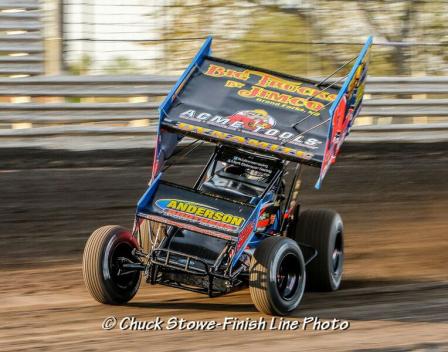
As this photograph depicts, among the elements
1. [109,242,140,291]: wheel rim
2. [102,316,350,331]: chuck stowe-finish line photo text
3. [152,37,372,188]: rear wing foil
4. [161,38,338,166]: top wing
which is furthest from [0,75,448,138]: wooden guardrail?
[102,316,350,331]: chuck stowe-finish line photo text

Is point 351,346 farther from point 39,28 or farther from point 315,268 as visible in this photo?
point 39,28

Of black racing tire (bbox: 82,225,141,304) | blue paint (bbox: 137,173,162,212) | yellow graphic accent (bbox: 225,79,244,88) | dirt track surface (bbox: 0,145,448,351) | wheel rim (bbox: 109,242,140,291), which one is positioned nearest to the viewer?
dirt track surface (bbox: 0,145,448,351)

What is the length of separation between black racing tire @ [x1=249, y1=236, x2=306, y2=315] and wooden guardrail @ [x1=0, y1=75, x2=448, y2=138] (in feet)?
22.2

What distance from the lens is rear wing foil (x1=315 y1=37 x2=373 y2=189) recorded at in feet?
26.0

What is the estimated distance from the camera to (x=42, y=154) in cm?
1317

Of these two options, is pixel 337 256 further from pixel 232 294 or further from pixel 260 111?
pixel 260 111

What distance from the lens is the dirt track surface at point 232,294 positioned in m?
6.75

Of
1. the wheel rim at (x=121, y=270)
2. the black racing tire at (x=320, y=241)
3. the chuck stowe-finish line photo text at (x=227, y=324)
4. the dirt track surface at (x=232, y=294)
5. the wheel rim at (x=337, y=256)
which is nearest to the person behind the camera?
the dirt track surface at (x=232, y=294)

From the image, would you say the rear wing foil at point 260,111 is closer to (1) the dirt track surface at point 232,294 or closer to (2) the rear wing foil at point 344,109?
(2) the rear wing foil at point 344,109

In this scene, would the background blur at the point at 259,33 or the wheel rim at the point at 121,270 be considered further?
the background blur at the point at 259,33

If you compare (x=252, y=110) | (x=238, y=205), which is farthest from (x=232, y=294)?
(x=252, y=110)

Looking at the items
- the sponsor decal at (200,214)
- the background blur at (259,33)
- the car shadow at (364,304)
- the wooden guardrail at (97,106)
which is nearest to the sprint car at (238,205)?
the sponsor decal at (200,214)

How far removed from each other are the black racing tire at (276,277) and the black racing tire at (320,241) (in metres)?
0.82

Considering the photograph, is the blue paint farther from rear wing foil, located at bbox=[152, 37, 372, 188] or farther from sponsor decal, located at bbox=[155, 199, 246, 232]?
rear wing foil, located at bbox=[152, 37, 372, 188]
